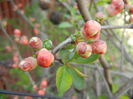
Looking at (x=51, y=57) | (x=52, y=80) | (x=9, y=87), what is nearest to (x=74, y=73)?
(x=51, y=57)

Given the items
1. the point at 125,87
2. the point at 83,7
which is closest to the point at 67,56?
the point at 83,7

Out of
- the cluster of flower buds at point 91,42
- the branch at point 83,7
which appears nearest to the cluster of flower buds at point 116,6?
the branch at point 83,7

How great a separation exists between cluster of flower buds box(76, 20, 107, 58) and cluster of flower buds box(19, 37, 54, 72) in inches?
4.1

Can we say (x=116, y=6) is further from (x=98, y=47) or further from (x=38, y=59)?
(x=38, y=59)

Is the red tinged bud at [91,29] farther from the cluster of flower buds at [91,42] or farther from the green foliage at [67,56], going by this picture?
the green foliage at [67,56]

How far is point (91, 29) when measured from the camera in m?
0.44

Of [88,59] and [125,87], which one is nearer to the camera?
[88,59]

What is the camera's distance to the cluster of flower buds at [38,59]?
1.44 feet

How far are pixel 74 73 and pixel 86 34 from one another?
227 mm

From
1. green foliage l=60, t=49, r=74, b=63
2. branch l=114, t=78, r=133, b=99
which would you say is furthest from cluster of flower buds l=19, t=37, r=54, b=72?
branch l=114, t=78, r=133, b=99

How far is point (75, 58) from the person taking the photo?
0.56 meters

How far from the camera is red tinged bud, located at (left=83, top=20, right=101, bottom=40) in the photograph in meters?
0.44

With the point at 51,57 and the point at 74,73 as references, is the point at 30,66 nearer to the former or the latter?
the point at 51,57

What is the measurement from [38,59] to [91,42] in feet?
0.65
